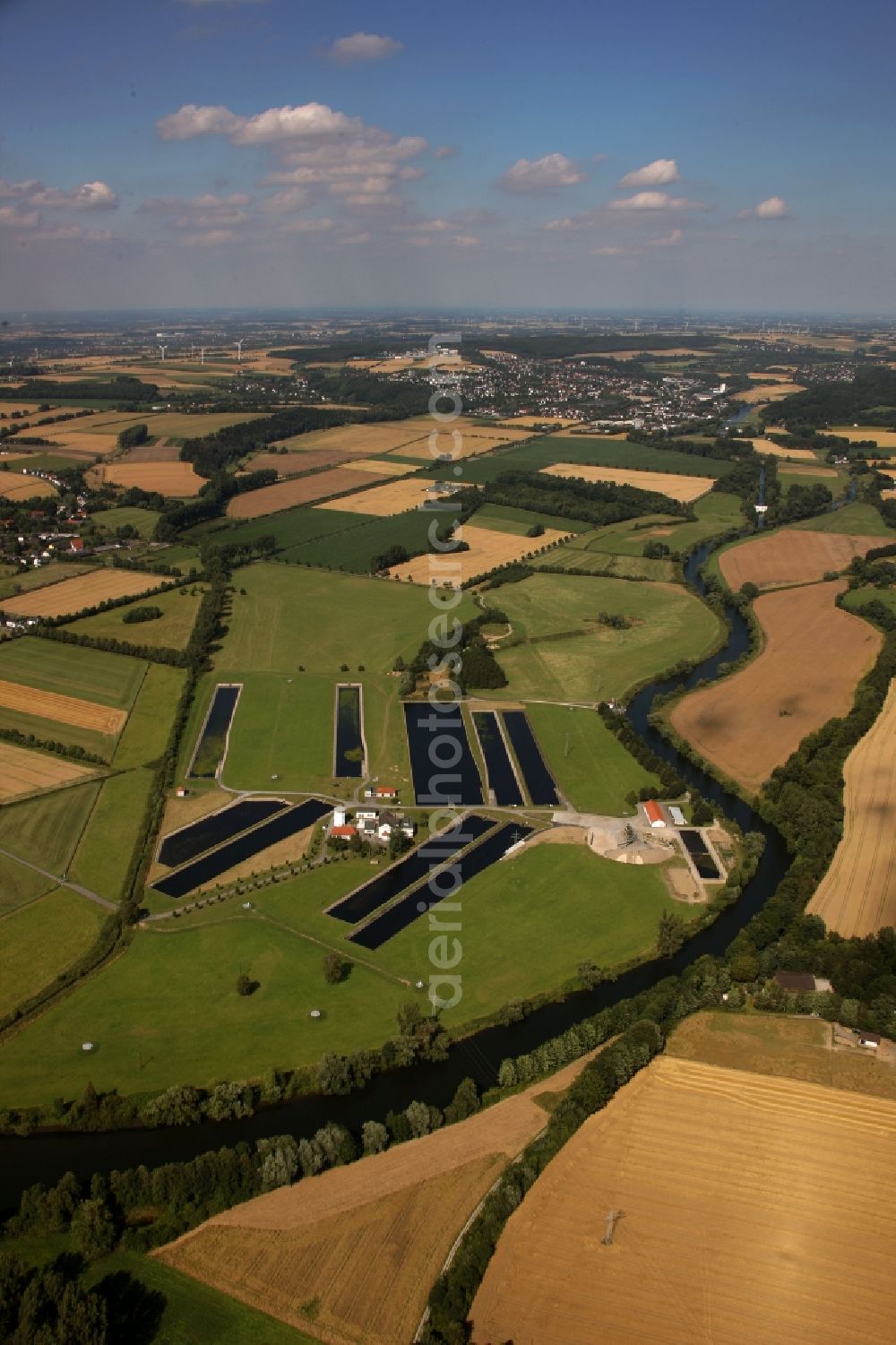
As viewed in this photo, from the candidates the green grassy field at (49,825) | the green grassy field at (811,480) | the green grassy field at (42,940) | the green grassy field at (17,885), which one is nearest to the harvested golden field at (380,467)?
the green grassy field at (811,480)

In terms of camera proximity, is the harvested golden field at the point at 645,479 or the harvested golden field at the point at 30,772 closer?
the harvested golden field at the point at 30,772

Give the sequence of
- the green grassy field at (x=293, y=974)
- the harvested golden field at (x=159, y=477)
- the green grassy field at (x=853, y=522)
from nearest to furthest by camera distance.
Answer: the green grassy field at (x=293, y=974), the green grassy field at (x=853, y=522), the harvested golden field at (x=159, y=477)

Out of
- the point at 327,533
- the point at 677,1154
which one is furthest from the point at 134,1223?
the point at 327,533

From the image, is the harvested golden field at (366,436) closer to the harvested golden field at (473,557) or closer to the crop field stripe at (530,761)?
the harvested golden field at (473,557)

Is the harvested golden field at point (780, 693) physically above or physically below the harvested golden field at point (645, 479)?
below

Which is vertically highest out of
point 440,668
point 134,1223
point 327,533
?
point 327,533

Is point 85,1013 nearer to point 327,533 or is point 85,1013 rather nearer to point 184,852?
point 184,852

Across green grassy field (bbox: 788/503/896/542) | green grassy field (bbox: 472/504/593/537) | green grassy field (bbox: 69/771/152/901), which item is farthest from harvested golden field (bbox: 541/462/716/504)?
green grassy field (bbox: 69/771/152/901)
